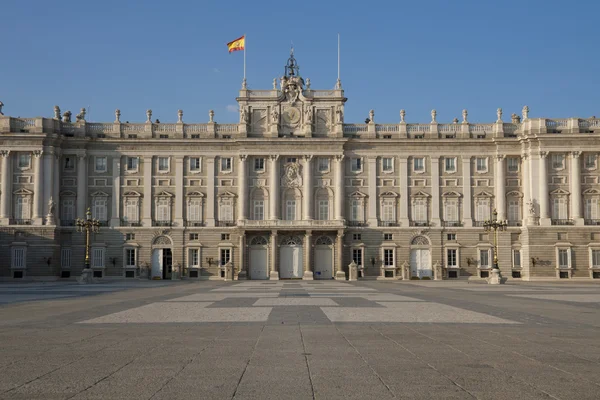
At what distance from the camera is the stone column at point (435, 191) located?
70.6 metres

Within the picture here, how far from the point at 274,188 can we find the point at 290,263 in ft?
26.2

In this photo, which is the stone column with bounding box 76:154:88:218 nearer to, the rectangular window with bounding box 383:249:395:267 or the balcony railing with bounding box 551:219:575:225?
the rectangular window with bounding box 383:249:395:267

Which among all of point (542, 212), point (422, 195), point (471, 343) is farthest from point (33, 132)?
point (471, 343)

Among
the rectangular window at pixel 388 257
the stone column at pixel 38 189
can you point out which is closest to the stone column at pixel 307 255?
the rectangular window at pixel 388 257

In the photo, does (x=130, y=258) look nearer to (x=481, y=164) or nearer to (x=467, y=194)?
(x=467, y=194)

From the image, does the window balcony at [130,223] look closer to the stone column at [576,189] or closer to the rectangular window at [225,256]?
the rectangular window at [225,256]

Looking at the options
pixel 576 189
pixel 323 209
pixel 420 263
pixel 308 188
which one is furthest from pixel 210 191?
pixel 576 189

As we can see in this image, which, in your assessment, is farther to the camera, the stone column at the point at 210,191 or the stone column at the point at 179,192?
the stone column at the point at 210,191

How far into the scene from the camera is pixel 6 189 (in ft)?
221

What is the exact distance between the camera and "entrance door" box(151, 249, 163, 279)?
6975 centimetres

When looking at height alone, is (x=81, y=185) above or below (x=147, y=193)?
above

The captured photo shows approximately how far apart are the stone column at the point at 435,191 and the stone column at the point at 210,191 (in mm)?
23147

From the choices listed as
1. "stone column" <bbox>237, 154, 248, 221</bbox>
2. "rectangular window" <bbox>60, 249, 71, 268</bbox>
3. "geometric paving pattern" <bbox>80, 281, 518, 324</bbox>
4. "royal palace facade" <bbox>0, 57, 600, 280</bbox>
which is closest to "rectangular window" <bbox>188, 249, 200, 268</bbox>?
"royal palace facade" <bbox>0, 57, 600, 280</bbox>

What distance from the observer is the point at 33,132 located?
6775cm
